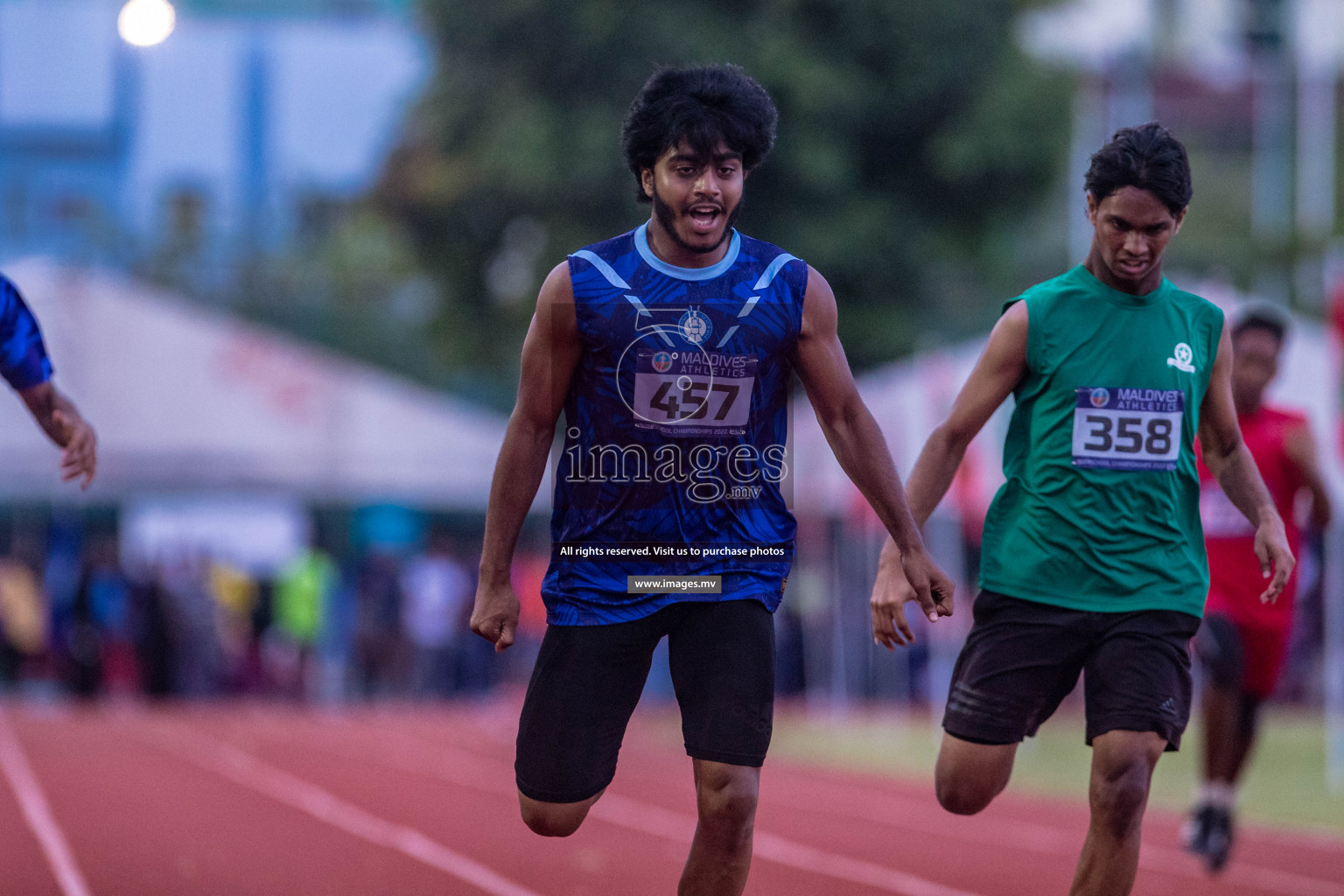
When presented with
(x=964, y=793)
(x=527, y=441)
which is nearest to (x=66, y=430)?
(x=527, y=441)

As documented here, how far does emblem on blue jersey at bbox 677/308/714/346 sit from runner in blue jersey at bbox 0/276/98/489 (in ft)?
6.31

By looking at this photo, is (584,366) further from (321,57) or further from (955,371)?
(321,57)

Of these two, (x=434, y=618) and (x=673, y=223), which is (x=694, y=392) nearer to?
Answer: (x=673, y=223)

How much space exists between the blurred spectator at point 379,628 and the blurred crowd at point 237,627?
2cm

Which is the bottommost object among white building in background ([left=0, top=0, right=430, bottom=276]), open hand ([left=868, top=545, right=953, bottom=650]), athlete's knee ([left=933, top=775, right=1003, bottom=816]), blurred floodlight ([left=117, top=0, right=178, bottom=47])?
athlete's knee ([left=933, top=775, right=1003, bottom=816])

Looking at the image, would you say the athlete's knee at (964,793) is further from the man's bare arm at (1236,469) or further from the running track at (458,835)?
the running track at (458,835)

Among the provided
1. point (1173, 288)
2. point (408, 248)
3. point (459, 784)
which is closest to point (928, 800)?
point (459, 784)

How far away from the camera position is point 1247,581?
24.2 ft

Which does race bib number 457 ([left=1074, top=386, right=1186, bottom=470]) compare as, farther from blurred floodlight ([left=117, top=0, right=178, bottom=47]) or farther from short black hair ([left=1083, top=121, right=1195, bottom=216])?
blurred floodlight ([left=117, top=0, right=178, bottom=47])

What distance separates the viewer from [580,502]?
14.8 feet

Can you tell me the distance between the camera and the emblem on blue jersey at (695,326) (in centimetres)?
440

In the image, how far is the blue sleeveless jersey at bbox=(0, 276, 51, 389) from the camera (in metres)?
5.40

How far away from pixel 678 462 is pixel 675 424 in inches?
3.6

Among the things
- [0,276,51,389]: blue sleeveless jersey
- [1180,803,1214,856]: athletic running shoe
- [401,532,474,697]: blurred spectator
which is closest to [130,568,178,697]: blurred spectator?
[401,532,474,697]: blurred spectator
